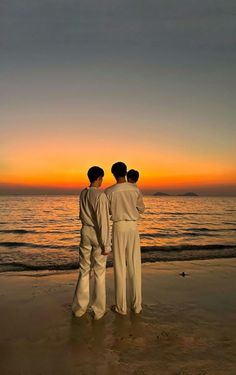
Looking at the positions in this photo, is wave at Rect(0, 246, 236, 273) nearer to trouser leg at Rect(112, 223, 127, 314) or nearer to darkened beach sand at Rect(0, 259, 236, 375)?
darkened beach sand at Rect(0, 259, 236, 375)

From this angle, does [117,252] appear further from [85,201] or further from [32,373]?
[32,373]

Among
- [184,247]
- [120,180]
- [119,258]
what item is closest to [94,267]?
[119,258]

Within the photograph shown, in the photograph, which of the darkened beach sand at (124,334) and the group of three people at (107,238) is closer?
the darkened beach sand at (124,334)

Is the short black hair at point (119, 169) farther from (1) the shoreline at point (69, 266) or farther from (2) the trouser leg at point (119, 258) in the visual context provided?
(1) the shoreline at point (69, 266)

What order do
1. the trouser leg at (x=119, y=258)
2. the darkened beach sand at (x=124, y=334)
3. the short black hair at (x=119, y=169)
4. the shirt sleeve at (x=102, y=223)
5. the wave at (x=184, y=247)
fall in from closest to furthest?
1. the darkened beach sand at (x=124, y=334)
2. the shirt sleeve at (x=102, y=223)
3. the trouser leg at (x=119, y=258)
4. the short black hair at (x=119, y=169)
5. the wave at (x=184, y=247)

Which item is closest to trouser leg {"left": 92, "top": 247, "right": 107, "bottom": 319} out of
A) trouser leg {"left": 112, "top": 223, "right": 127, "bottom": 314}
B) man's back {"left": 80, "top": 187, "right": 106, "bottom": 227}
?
trouser leg {"left": 112, "top": 223, "right": 127, "bottom": 314}

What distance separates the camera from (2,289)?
25.0 ft

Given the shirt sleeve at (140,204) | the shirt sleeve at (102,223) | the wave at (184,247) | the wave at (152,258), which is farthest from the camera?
the wave at (184,247)

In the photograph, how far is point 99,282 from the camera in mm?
5375

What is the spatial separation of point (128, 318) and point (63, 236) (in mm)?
16827

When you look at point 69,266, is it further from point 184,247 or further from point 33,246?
point 184,247

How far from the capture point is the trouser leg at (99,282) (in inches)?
211

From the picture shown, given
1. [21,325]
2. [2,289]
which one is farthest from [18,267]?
[21,325]

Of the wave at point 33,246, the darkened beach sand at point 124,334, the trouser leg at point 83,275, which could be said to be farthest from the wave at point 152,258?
the trouser leg at point 83,275
